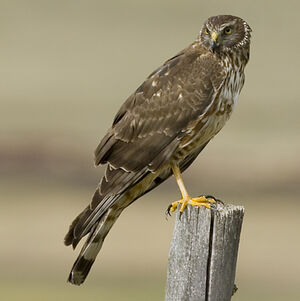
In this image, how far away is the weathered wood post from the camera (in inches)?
288

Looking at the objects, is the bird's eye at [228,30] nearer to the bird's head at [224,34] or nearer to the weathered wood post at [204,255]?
the bird's head at [224,34]

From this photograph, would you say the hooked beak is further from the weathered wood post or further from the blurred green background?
the blurred green background

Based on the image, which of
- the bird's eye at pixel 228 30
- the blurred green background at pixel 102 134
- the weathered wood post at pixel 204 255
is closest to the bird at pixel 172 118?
the bird's eye at pixel 228 30

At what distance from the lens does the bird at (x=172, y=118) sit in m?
8.82

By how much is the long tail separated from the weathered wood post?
992 mm

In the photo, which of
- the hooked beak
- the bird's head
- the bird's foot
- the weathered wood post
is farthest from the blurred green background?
the weathered wood post

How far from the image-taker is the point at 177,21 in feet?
168

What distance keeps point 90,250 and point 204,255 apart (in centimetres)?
125

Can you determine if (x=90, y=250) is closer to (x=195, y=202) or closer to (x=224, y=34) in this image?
(x=195, y=202)

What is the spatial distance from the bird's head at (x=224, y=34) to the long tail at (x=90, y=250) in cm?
152
